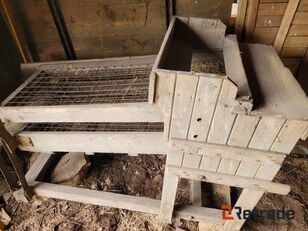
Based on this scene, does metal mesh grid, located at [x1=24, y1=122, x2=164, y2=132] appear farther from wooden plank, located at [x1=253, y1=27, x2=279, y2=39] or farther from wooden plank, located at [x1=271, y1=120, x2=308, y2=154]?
wooden plank, located at [x1=253, y1=27, x2=279, y2=39]

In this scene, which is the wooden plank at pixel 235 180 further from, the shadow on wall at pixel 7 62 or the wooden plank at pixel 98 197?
the shadow on wall at pixel 7 62

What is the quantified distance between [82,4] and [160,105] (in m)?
1.50

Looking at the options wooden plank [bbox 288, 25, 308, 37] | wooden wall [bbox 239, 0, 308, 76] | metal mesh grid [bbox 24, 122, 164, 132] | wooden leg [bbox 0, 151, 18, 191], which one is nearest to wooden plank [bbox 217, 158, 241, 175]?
metal mesh grid [bbox 24, 122, 164, 132]

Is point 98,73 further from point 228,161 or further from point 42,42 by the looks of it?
point 228,161

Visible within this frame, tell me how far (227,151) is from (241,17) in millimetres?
1287

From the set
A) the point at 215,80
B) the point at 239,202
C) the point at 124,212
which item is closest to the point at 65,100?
the point at 124,212

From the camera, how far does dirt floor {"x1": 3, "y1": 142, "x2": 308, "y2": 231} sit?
6.54 ft

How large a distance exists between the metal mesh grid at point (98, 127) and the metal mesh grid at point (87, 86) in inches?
9.2

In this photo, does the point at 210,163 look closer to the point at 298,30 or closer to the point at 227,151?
the point at 227,151

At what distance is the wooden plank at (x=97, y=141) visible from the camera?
1527 millimetres

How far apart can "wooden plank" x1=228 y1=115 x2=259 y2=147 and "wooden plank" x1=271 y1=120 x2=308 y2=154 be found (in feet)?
0.43

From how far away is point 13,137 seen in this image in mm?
1668

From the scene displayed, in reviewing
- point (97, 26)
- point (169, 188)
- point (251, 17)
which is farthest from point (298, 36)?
point (97, 26)

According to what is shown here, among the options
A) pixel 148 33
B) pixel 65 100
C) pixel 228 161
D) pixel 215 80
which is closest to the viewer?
pixel 215 80
